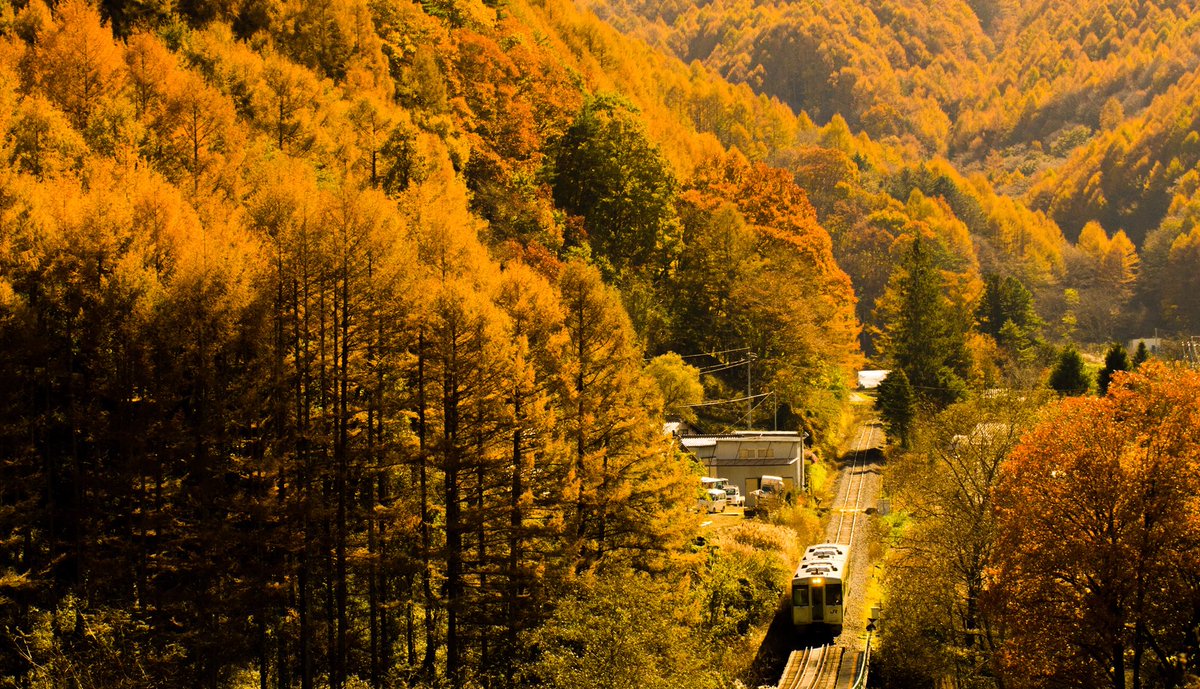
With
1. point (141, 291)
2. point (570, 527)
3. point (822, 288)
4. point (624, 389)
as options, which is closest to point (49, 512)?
point (141, 291)

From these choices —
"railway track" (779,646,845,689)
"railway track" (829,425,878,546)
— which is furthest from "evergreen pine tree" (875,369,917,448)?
"railway track" (779,646,845,689)

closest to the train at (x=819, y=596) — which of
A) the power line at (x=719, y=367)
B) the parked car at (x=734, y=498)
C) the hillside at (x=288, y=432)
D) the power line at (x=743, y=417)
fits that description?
the hillside at (x=288, y=432)

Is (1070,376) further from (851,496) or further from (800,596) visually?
(800,596)

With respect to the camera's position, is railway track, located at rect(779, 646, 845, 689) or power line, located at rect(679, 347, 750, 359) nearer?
railway track, located at rect(779, 646, 845, 689)

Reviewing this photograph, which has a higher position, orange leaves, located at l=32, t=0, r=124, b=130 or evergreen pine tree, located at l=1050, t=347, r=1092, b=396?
orange leaves, located at l=32, t=0, r=124, b=130

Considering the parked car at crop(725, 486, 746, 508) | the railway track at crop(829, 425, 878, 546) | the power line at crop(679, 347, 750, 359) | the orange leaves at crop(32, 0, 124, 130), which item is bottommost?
the railway track at crop(829, 425, 878, 546)

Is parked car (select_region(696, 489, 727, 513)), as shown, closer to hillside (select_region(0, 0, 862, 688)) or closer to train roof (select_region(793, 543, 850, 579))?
train roof (select_region(793, 543, 850, 579))

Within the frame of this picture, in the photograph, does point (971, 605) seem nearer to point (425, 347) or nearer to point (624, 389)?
point (624, 389)
